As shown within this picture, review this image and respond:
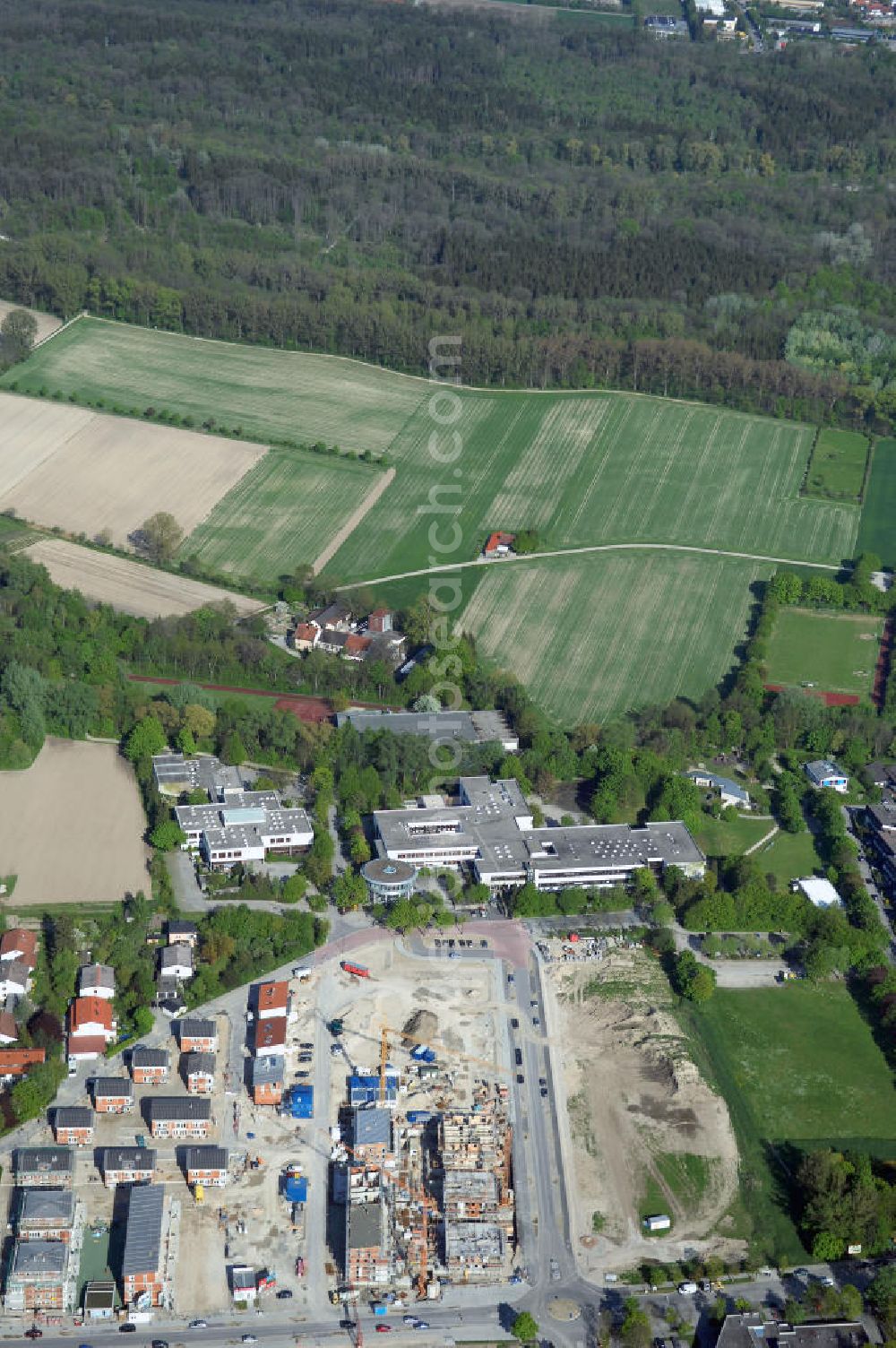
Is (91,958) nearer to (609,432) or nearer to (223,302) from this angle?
(609,432)

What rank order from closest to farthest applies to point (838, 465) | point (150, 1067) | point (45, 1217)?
point (45, 1217) < point (150, 1067) < point (838, 465)

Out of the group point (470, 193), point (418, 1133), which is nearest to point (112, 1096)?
point (418, 1133)

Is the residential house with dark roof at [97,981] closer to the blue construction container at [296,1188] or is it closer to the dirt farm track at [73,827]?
the dirt farm track at [73,827]

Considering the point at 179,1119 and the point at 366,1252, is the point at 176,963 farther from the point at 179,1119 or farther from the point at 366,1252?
the point at 366,1252

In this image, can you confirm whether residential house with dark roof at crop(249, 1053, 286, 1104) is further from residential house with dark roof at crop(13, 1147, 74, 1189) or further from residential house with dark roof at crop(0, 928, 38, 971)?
residential house with dark roof at crop(0, 928, 38, 971)

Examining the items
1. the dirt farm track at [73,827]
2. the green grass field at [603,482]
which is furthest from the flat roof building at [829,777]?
the dirt farm track at [73,827]
